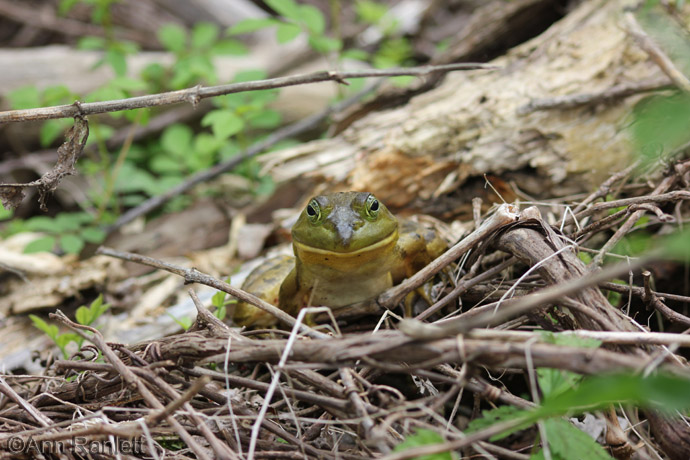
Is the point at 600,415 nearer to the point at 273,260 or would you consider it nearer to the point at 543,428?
the point at 543,428

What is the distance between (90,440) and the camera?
6.46 ft

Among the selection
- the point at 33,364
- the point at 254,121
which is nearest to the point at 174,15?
the point at 254,121

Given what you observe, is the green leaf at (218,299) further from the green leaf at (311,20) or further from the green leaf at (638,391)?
the green leaf at (311,20)

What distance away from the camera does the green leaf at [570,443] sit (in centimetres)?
159

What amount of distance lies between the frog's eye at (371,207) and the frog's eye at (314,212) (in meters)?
0.23

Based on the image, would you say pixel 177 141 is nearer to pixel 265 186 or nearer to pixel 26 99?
pixel 265 186

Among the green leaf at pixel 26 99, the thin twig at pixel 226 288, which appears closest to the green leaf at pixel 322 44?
the green leaf at pixel 26 99

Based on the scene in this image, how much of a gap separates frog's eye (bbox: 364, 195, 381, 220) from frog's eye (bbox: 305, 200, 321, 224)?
0.75ft

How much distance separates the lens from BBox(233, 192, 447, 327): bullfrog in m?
2.57

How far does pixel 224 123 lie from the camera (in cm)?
382

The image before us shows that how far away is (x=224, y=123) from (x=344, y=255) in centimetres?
173

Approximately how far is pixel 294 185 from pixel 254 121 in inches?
28.8

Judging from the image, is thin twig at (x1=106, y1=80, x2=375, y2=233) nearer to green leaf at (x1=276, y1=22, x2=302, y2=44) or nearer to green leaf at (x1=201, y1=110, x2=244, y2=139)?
green leaf at (x1=201, y1=110, x2=244, y2=139)

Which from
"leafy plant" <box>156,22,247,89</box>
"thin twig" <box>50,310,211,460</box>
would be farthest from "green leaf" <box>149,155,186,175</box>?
"thin twig" <box>50,310,211,460</box>
